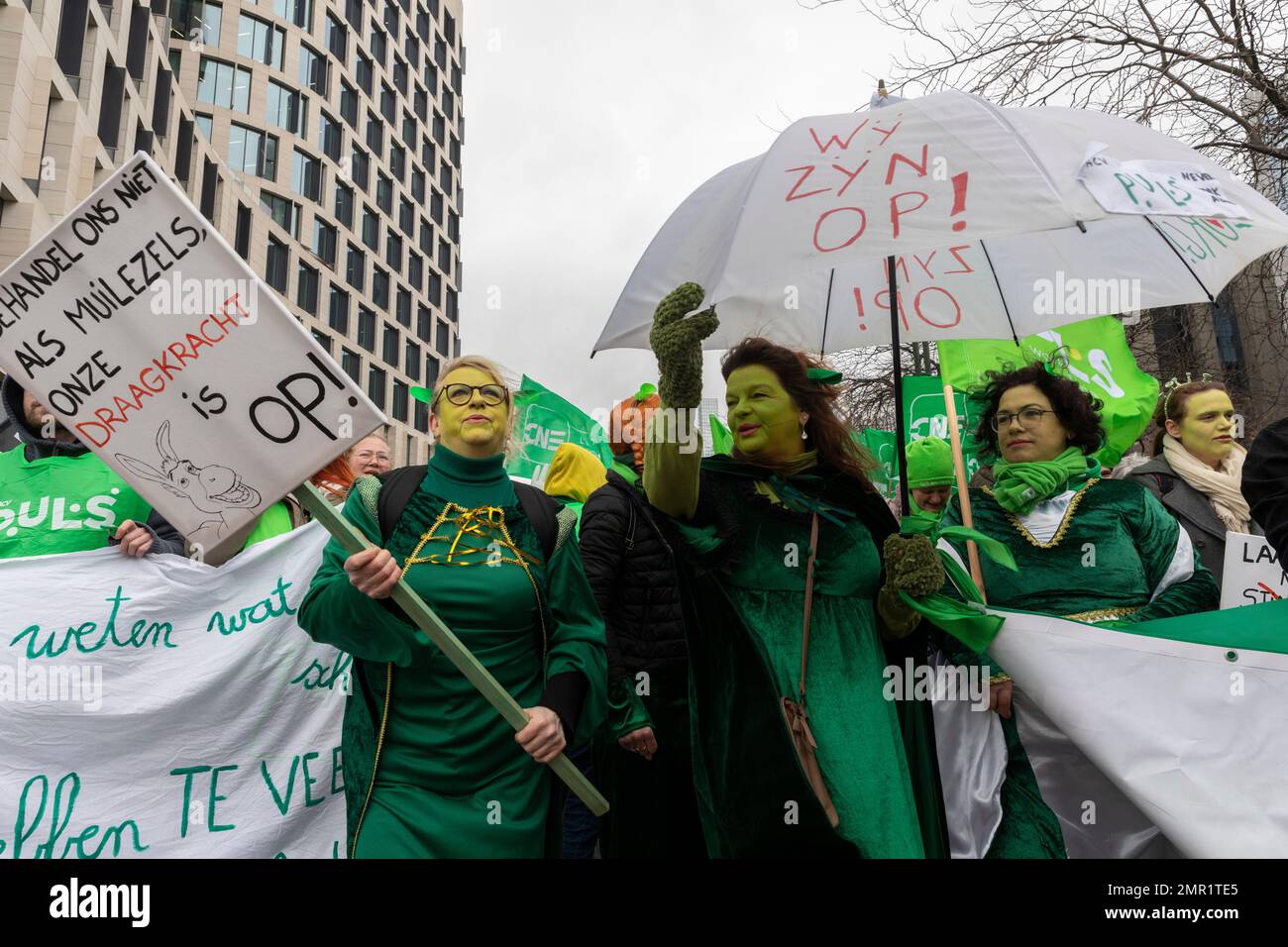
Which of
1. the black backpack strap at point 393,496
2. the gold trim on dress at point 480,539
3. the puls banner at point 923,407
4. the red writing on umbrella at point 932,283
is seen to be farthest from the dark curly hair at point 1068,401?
the puls banner at point 923,407

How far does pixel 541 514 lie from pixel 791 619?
770 mm

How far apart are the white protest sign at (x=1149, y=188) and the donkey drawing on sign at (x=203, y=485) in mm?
2135

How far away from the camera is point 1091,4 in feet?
23.4

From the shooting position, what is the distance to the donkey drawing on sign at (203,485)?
2199mm

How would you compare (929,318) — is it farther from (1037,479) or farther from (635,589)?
(635,589)

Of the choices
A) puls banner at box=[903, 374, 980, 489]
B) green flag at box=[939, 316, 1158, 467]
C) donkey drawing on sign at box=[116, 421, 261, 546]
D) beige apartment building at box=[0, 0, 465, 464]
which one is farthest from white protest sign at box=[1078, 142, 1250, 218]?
beige apartment building at box=[0, 0, 465, 464]

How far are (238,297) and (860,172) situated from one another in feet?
5.02

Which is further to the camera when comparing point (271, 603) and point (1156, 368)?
point (1156, 368)

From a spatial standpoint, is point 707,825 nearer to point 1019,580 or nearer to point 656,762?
point 656,762

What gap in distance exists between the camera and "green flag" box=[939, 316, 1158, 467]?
4680 millimetres

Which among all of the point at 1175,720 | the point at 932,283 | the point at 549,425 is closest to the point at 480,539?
the point at 1175,720

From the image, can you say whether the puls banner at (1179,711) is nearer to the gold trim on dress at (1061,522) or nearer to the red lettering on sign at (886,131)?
the gold trim on dress at (1061,522)

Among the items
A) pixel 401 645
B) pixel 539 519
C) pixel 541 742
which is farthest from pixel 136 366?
pixel 541 742

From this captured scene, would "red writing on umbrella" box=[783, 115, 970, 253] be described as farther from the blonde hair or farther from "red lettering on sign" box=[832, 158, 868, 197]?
the blonde hair
